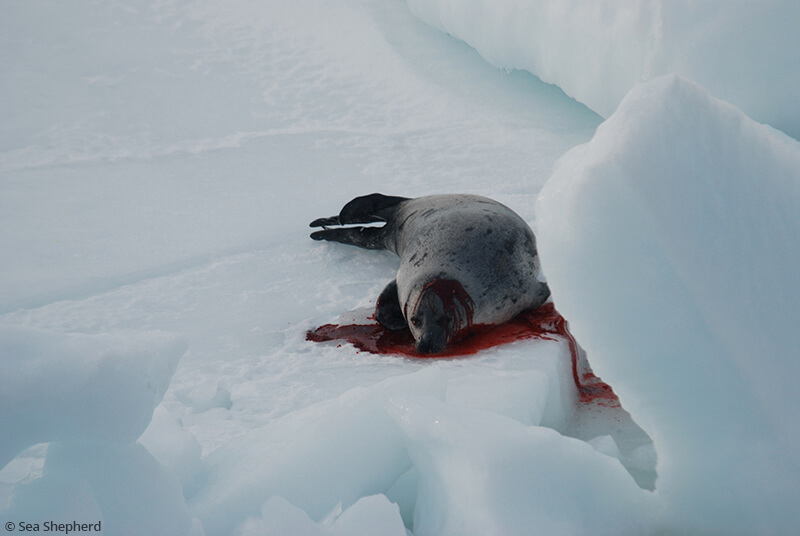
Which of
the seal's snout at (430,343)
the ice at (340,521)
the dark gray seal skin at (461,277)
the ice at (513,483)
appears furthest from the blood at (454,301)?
the ice at (340,521)

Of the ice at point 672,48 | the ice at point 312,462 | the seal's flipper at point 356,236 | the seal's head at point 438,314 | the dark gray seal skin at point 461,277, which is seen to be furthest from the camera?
the seal's flipper at point 356,236

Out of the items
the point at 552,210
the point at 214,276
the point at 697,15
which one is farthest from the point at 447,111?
the point at 552,210

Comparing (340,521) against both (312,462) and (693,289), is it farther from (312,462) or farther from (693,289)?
(693,289)

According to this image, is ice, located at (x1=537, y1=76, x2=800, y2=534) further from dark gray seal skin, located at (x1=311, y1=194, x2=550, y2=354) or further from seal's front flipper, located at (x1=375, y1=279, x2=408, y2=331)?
seal's front flipper, located at (x1=375, y1=279, x2=408, y2=331)

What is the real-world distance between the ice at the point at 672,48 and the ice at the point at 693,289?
2230 millimetres

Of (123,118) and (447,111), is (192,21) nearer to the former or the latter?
(123,118)

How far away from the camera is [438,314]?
2.75m

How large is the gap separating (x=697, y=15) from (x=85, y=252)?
3.17 m

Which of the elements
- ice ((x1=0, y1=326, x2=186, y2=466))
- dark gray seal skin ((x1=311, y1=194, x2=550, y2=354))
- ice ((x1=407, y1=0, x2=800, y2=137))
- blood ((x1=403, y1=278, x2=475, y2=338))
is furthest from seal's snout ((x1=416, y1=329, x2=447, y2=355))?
ice ((x1=407, y1=0, x2=800, y2=137))

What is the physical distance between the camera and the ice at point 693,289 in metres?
1.42

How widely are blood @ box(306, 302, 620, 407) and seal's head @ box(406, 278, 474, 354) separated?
4 cm

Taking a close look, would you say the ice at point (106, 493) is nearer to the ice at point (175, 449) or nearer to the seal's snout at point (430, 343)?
the ice at point (175, 449)

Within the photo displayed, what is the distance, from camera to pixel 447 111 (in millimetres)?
5219

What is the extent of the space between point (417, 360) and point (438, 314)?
0.79ft
